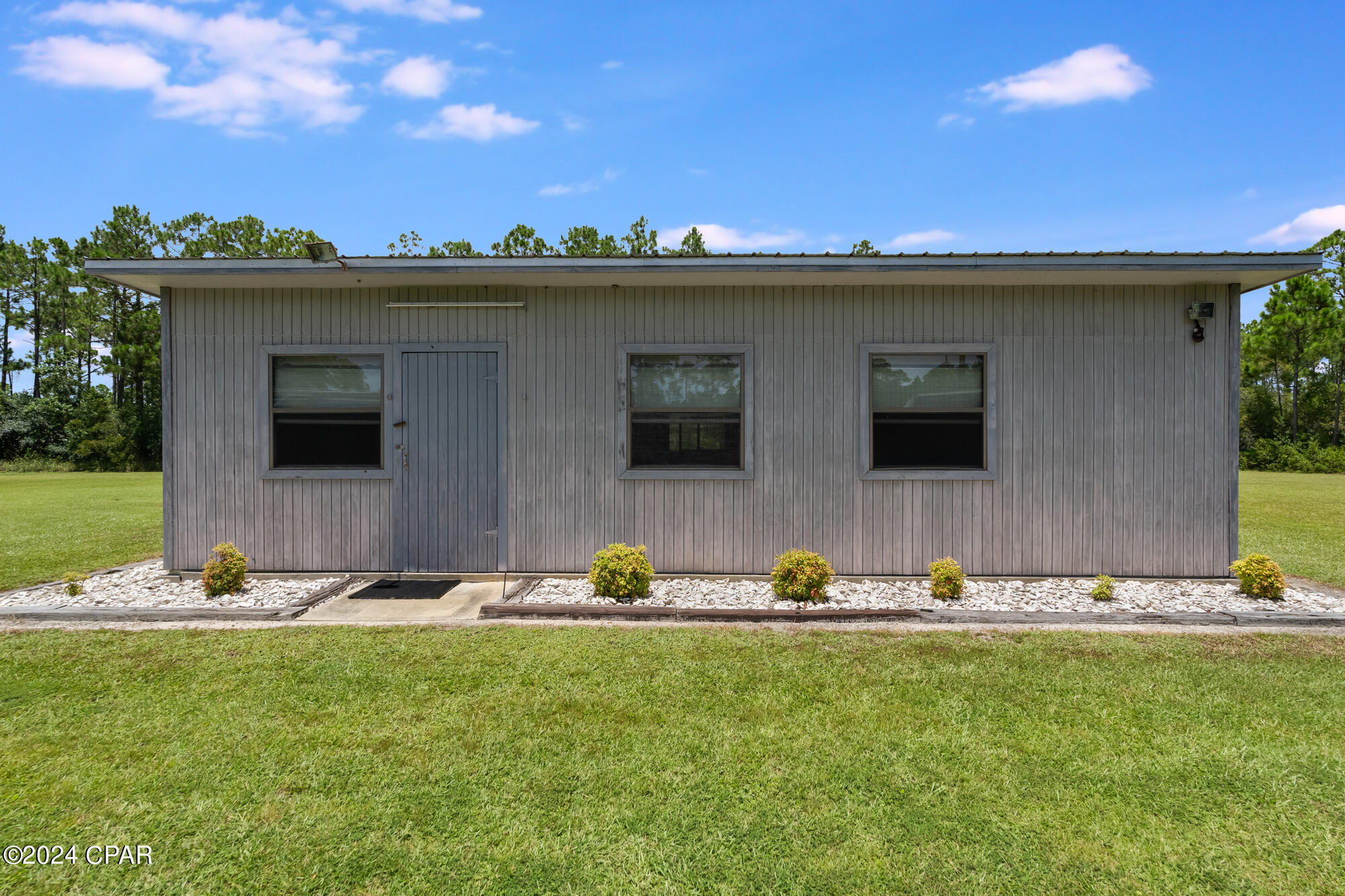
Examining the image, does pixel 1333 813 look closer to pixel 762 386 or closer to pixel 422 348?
pixel 762 386

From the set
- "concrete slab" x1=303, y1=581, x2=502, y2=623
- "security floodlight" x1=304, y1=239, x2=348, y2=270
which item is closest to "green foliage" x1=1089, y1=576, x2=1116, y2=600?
"concrete slab" x1=303, y1=581, x2=502, y2=623

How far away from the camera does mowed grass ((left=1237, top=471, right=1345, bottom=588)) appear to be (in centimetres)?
621

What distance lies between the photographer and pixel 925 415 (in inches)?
217

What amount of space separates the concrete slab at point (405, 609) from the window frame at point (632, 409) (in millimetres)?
1617

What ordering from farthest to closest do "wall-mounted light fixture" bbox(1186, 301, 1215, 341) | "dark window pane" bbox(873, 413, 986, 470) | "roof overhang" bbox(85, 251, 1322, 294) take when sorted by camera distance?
"dark window pane" bbox(873, 413, 986, 470)
"wall-mounted light fixture" bbox(1186, 301, 1215, 341)
"roof overhang" bbox(85, 251, 1322, 294)

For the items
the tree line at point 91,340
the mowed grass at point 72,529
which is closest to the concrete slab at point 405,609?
the mowed grass at point 72,529

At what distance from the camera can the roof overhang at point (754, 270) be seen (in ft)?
16.1

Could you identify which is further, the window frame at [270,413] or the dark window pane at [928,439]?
the window frame at [270,413]

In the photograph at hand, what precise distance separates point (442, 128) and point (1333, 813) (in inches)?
484

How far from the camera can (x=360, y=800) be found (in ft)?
7.14

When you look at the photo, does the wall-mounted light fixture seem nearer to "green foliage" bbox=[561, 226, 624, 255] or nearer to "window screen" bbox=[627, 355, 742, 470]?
"window screen" bbox=[627, 355, 742, 470]

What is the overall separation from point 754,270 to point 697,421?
140 centimetres

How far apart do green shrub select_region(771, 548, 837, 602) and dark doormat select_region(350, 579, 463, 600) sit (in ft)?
9.01

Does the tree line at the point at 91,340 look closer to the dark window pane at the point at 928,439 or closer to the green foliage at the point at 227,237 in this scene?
the green foliage at the point at 227,237
